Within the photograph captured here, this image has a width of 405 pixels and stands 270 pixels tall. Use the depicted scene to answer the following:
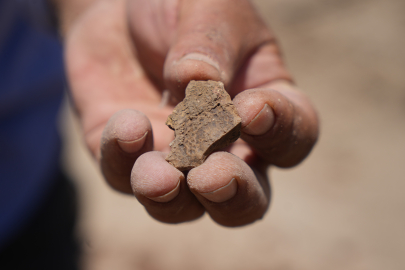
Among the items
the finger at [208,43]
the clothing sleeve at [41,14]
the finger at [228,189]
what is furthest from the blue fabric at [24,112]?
the finger at [228,189]

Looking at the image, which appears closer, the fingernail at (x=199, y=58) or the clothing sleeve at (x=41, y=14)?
the fingernail at (x=199, y=58)

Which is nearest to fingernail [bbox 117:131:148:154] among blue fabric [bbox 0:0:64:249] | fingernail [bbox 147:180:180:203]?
fingernail [bbox 147:180:180:203]

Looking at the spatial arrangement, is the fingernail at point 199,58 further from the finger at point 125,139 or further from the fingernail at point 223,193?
the fingernail at point 223,193

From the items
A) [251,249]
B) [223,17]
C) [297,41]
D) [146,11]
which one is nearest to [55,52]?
[146,11]

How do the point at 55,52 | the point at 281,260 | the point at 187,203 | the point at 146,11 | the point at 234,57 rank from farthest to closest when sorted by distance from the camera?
the point at 281,260
the point at 55,52
the point at 146,11
the point at 234,57
the point at 187,203

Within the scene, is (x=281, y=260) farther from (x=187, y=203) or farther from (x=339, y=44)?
(x=339, y=44)

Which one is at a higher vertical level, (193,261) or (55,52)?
(55,52)

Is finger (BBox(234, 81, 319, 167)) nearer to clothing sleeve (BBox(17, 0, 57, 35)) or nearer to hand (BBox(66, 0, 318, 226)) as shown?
hand (BBox(66, 0, 318, 226))

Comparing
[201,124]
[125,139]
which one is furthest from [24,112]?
[201,124]
